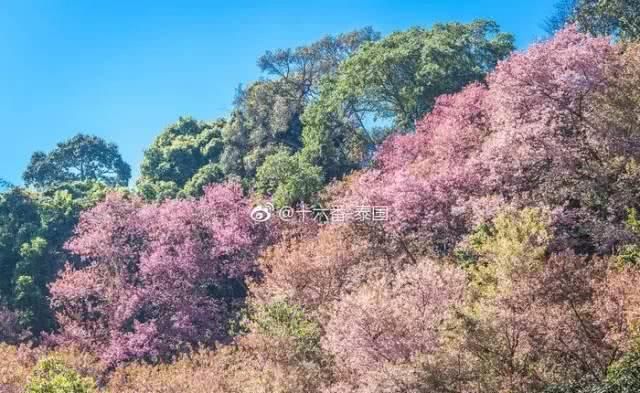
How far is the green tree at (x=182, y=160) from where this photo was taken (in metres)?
40.3

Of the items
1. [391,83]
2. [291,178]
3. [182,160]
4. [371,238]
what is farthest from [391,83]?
[182,160]

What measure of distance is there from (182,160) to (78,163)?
18.7 meters

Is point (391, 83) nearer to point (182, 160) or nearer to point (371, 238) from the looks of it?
point (371, 238)

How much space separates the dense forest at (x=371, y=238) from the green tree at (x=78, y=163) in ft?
42.3

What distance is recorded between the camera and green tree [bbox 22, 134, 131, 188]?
55.4 meters

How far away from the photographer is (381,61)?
3278 centimetres

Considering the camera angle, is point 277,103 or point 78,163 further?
point 78,163

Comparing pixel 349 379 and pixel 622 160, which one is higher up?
pixel 622 160

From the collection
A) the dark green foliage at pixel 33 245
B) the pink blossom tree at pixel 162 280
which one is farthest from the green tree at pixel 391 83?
the dark green foliage at pixel 33 245

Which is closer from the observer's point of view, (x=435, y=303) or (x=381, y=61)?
(x=435, y=303)

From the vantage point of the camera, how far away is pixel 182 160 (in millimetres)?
44406

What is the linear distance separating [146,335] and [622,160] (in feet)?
67.0

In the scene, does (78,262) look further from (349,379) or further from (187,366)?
(349,379)

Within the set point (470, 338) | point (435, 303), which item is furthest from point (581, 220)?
point (470, 338)
